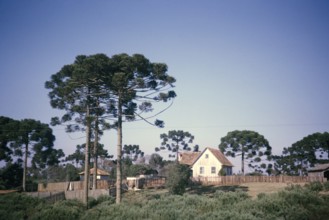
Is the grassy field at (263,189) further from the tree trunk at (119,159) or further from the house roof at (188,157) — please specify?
the house roof at (188,157)

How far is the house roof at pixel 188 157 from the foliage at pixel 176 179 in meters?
26.0

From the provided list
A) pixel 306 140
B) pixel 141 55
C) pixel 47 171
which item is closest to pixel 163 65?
pixel 141 55

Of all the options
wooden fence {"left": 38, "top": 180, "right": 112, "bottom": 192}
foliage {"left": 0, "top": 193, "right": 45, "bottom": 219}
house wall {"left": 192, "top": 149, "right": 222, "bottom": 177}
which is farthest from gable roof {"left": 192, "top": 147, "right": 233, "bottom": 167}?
foliage {"left": 0, "top": 193, "right": 45, "bottom": 219}

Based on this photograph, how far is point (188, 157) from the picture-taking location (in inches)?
2606

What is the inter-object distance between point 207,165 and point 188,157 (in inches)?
237

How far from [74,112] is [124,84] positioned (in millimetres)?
7669

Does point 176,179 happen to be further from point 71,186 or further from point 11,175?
point 11,175

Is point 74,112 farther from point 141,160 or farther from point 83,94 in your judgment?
point 141,160

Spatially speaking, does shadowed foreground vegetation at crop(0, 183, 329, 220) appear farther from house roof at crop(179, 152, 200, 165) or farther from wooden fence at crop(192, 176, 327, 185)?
house roof at crop(179, 152, 200, 165)

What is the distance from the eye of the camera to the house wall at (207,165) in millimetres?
60344

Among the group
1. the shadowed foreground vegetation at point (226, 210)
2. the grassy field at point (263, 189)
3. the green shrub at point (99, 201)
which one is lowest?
the green shrub at point (99, 201)

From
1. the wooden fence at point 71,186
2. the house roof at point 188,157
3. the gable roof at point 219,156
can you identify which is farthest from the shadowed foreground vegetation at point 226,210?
the house roof at point 188,157

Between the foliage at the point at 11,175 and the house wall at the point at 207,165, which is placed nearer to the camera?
the foliage at the point at 11,175

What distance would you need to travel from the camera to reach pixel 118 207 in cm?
2238
